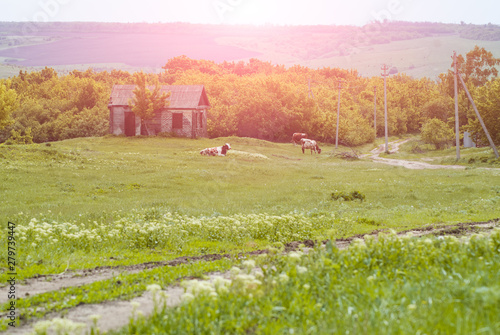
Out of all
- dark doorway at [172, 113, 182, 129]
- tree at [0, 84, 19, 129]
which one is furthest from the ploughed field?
dark doorway at [172, 113, 182, 129]

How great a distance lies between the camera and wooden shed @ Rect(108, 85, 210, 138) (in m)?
70.4

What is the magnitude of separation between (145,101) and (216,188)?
137 ft

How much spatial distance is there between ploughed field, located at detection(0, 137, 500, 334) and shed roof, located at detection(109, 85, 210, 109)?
134ft

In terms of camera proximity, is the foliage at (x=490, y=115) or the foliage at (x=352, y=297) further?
the foliage at (x=490, y=115)

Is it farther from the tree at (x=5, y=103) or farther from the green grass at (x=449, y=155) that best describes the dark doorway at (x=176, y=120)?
the green grass at (x=449, y=155)

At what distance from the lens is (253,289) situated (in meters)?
6.02

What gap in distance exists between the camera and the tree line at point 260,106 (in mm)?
78562

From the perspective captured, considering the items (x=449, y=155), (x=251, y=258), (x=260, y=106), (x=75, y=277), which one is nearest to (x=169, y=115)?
(x=260, y=106)

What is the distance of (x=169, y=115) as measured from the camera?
70750 millimetres

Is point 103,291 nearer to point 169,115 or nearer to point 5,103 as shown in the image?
point 5,103

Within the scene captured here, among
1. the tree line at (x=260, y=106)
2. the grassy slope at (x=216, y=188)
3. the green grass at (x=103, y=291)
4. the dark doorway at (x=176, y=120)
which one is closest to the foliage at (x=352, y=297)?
the green grass at (x=103, y=291)

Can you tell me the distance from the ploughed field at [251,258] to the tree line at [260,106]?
35.1 meters

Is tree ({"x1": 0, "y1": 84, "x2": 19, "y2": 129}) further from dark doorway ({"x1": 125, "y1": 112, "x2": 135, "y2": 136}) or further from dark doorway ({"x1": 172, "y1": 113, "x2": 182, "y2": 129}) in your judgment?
dark doorway ({"x1": 172, "y1": 113, "x2": 182, "y2": 129})

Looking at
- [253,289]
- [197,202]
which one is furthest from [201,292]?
[197,202]
